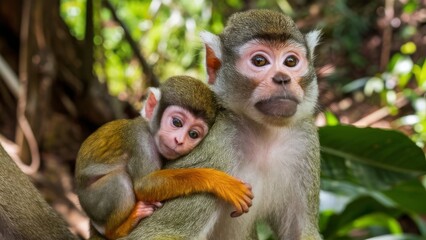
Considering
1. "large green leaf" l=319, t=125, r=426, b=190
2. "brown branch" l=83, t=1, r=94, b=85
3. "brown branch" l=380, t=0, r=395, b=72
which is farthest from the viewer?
"brown branch" l=380, t=0, r=395, b=72

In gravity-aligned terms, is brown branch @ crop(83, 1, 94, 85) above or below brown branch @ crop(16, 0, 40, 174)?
above

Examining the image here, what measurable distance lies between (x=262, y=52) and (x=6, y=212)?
128 centimetres

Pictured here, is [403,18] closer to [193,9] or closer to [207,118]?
[193,9]

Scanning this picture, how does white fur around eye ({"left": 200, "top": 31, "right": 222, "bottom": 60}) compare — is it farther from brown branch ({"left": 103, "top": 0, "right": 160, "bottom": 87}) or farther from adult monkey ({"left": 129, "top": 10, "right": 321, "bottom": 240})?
brown branch ({"left": 103, "top": 0, "right": 160, "bottom": 87})

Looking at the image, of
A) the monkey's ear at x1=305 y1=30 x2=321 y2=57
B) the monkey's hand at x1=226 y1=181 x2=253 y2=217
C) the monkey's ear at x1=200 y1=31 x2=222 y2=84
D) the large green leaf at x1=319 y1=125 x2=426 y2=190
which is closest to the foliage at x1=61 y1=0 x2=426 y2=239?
the large green leaf at x1=319 y1=125 x2=426 y2=190

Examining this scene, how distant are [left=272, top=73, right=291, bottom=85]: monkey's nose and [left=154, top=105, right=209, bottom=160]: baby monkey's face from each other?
1.22ft

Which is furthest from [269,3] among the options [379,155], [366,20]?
[379,155]

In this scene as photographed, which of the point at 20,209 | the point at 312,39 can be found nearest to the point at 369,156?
the point at 312,39

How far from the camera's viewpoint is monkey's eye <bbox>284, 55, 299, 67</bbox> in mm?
2389

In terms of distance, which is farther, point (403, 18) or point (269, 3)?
point (403, 18)

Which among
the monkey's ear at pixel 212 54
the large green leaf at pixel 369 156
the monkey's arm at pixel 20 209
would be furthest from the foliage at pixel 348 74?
the monkey's arm at pixel 20 209

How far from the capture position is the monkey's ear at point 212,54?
2.54 meters

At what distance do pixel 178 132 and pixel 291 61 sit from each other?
0.52 m

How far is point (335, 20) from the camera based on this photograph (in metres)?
8.02
